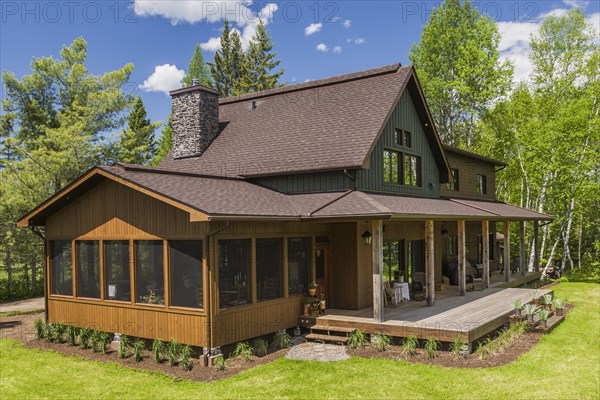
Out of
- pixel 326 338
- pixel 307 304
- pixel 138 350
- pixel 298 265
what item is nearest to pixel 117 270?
pixel 138 350

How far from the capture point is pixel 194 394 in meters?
8.82

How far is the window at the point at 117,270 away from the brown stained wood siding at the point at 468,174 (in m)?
14.0

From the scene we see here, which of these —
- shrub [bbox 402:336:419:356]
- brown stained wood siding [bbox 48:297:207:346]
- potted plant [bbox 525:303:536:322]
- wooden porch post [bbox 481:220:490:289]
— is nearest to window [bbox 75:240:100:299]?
brown stained wood siding [bbox 48:297:207:346]

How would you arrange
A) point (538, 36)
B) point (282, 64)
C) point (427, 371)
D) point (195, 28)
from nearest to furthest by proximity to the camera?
point (427, 371) < point (538, 36) < point (195, 28) < point (282, 64)

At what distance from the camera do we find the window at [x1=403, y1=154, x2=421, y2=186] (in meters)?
17.3

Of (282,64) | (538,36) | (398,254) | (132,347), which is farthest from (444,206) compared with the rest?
(282,64)

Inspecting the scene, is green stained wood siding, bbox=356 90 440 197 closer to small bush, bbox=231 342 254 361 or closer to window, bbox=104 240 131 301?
small bush, bbox=231 342 254 361

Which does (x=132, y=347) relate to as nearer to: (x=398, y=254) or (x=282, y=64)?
(x=398, y=254)

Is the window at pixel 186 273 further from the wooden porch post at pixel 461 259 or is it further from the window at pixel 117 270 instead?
the wooden porch post at pixel 461 259

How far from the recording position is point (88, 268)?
13.3 meters

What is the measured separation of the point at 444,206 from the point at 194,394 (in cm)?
1100

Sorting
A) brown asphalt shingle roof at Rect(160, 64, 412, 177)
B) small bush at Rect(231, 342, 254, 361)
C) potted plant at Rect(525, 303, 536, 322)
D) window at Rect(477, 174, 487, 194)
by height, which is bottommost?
small bush at Rect(231, 342, 254, 361)

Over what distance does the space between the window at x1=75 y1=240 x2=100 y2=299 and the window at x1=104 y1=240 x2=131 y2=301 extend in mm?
527

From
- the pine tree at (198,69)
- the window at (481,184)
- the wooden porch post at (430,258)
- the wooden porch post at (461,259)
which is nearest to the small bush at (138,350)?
the wooden porch post at (430,258)
